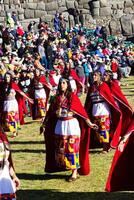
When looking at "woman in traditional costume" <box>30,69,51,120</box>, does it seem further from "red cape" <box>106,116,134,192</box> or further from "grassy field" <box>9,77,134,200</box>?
"red cape" <box>106,116,134,192</box>

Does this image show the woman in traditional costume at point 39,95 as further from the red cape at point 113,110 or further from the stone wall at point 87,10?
the stone wall at point 87,10

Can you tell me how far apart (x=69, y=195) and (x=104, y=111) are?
289 cm

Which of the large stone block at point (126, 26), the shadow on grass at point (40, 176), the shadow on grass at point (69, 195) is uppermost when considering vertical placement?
the large stone block at point (126, 26)

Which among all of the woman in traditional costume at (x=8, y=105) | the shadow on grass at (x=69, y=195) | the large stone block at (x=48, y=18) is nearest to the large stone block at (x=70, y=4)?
the large stone block at (x=48, y=18)

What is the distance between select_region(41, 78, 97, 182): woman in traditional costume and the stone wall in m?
25.8

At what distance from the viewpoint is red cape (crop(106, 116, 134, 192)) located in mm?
8258

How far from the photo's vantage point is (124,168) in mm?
8281

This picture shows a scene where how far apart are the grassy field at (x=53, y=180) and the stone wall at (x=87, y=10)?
78.2 feet

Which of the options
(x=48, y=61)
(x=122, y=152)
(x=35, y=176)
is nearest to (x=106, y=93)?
(x=35, y=176)

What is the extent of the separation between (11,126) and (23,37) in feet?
47.6

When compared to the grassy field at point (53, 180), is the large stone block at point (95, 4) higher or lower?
higher

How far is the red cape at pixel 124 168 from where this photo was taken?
8258 millimetres

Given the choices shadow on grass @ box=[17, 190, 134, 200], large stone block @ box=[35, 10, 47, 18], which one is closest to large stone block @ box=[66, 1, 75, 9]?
large stone block @ box=[35, 10, 47, 18]

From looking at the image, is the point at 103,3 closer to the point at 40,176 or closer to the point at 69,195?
the point at 40,176
